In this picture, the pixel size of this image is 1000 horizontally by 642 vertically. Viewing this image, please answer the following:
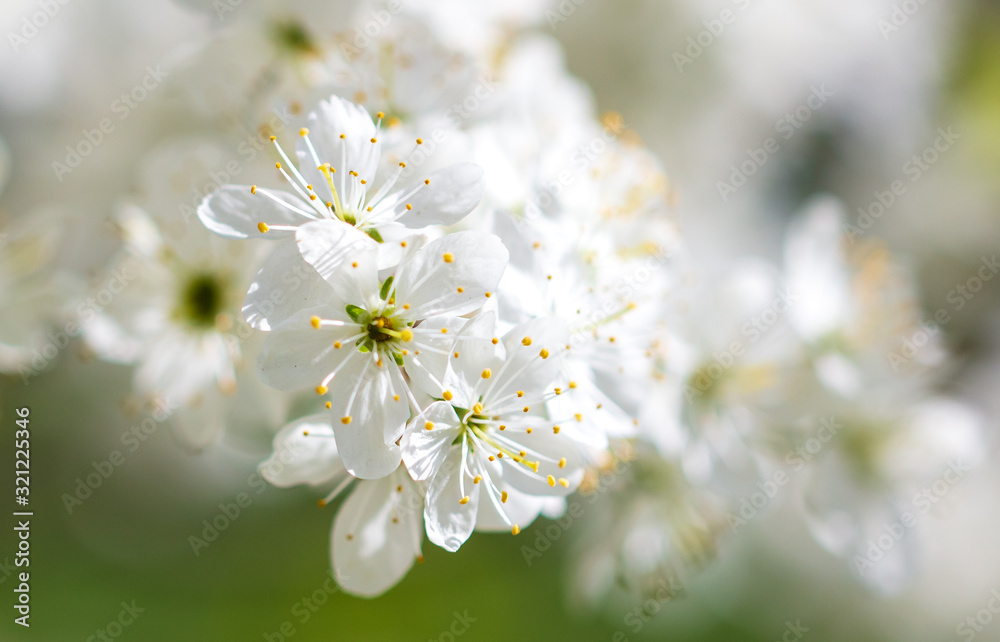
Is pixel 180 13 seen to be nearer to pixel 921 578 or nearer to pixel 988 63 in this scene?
pixel 988 63

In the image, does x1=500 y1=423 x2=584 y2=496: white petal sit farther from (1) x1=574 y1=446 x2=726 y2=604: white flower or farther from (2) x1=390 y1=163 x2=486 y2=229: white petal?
(1) x1=574 y1=446 x2=726 y2=604: white flower

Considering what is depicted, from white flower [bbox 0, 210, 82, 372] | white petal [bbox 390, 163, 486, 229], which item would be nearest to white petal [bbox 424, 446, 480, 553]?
white petal [bbox 390, 163, 486, 229]

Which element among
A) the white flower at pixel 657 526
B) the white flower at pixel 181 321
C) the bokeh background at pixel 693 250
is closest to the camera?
the white flower at pixel 181 321

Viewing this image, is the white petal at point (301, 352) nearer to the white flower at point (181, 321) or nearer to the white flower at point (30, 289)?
the white flower at point (181, 321)

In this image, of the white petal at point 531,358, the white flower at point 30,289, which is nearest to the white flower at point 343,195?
the white petal at point 531,358

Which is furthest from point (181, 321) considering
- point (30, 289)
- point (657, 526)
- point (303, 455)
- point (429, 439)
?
point (657, 526)

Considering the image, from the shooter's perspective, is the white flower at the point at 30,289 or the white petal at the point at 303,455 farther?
the white flower at the point at 30,289

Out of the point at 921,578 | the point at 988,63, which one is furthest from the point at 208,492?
the point at 988,63

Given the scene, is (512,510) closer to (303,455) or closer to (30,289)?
(303,455)
